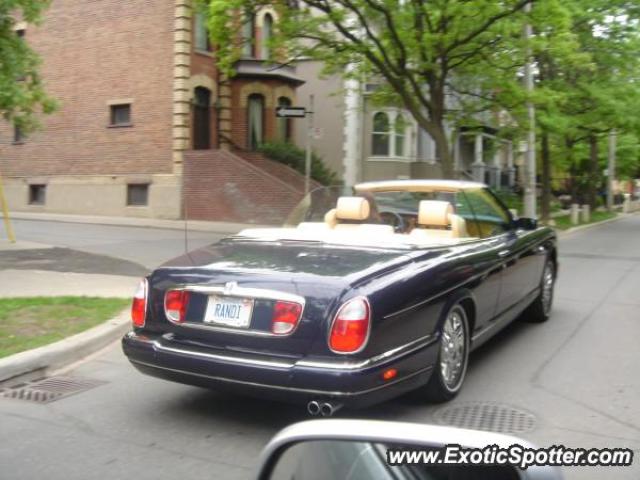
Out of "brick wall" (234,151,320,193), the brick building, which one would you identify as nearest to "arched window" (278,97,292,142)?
the brick building

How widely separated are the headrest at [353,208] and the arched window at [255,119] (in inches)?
781

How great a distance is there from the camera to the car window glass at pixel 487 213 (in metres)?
6.24

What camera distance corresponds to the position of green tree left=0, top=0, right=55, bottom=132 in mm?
11922

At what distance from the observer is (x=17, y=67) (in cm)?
1237

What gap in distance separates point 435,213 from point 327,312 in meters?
2.11

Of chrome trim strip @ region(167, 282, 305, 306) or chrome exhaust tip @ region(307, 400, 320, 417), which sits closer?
chrome exhaust tip @ region(307, 400, 320, 417)

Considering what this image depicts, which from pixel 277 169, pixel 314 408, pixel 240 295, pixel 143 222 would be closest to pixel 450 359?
pixel 314 408

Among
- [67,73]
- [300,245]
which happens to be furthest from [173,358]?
[67,73]

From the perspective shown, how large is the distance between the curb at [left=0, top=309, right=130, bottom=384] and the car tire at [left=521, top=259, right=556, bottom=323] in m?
4.32

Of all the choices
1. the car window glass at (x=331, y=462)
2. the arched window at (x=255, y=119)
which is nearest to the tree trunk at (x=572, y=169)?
the arched window at (x=255, y=119)

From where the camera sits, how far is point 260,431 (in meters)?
4.26

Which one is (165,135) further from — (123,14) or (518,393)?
(518,393)

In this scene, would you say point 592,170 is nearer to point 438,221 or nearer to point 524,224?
point 524,224

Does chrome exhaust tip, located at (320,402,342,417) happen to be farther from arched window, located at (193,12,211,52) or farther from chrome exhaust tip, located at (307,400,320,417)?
arched window, located at (193,12,211,52)
